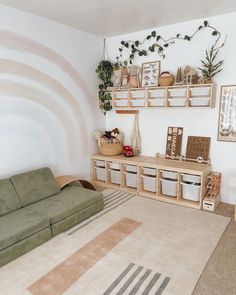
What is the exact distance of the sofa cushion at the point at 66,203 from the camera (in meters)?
2.57

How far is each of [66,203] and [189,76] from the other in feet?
7.76

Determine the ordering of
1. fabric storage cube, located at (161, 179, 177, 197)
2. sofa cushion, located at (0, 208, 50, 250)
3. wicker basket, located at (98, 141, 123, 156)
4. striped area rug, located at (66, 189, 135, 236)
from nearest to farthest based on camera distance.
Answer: sofa cushion, located at (0, 208, 50, 250), striped area rug, located at (66, 189, 135, 236), fabric storage cube, located at (161, 179, 177, 197), wicker basket, located at (98, 141, 123, 156)

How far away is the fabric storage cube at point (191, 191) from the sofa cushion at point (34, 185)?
5.77 ft

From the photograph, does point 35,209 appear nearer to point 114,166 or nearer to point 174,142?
point 114,166

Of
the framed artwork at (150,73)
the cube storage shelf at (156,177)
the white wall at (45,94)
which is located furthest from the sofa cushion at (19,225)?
the framed artwork at (150,73)

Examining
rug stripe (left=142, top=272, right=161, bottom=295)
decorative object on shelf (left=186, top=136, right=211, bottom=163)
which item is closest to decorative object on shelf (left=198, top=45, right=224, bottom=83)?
decorative object on shelf (left=186, top=136, right=211, bottom=163)

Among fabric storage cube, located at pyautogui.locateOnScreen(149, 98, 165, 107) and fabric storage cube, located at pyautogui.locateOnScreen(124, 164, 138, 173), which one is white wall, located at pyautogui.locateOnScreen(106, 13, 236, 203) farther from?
fabric storage cube, located at pyautogui.locateOnScreen(124, 164, 138, 173)

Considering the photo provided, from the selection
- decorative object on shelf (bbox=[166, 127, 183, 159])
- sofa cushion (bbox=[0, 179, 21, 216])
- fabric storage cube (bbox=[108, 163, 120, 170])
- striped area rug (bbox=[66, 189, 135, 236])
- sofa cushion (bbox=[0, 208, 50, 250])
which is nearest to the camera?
sofa cushion (bbox=[0, 208, 50, 250])

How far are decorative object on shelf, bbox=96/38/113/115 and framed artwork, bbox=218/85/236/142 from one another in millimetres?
1829

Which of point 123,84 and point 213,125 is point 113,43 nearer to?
point 123,84

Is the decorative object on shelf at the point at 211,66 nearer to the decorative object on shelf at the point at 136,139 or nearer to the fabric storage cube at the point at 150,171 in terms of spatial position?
the decorative object on shelf at the point at 136,139

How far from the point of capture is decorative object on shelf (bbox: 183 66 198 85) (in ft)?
10.8

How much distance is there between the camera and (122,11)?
9.63 ft

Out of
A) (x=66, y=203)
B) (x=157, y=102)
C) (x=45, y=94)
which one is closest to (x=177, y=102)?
(x=157, y=102)
